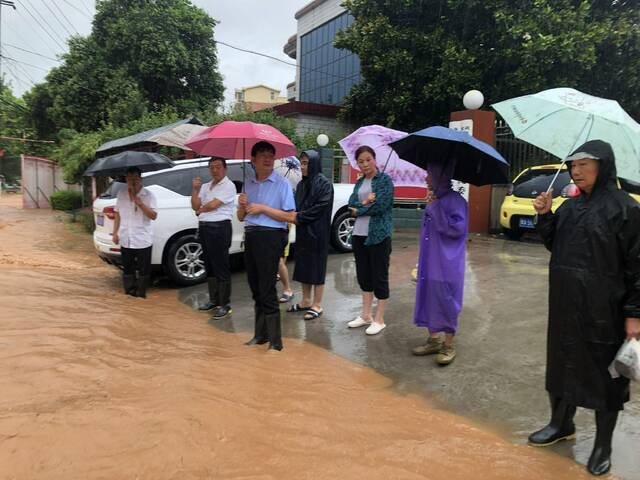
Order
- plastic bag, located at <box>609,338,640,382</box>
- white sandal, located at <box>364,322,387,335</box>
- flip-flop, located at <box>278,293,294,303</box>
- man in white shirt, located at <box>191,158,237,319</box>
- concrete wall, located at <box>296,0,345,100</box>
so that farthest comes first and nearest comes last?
concrete wall, located at <box>296,0,345,100</box> < flip-flop, located at <box>278,293,294,303</box> < man in white shirt, located at <box>191,158,237,319</box> < white sandal, located at <box>364,322,387,335</box> < plastic bag, located at <box>609,338,640,382</box>

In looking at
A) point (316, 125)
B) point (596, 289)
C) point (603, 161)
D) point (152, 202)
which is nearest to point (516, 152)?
point (316, 125)

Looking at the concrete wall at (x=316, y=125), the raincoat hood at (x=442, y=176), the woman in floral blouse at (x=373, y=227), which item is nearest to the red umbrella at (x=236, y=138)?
the woman in floral blouse at (x=373, y=227)

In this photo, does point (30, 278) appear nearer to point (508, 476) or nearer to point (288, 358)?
point (288, 358)

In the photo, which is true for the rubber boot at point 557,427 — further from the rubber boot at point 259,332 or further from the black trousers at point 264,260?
the rubber boot at point 259,332

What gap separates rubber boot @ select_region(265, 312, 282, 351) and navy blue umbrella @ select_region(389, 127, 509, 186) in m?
1.83

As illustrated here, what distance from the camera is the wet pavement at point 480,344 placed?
3.25 metres

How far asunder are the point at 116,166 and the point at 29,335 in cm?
230

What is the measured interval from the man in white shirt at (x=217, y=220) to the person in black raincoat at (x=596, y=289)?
382 cm

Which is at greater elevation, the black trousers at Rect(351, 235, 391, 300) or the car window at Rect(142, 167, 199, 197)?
the car window at Rect(142, 167, 199, 197)

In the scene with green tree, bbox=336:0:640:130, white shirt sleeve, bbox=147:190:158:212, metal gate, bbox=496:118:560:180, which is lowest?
white shirt sleeve, bbox=147:190:158:212

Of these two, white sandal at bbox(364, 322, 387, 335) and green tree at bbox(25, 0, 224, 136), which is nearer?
white sandal at bbox(364, 322, 387, 335)

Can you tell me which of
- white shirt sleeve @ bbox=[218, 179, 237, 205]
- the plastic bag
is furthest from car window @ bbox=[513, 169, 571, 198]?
the plastic bag

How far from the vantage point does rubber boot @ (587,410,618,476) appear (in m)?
2.65

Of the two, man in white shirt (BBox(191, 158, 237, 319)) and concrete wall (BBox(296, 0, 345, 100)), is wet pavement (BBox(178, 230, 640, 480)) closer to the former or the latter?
man in white shirt (BBox(191, 158, 237, 319))
